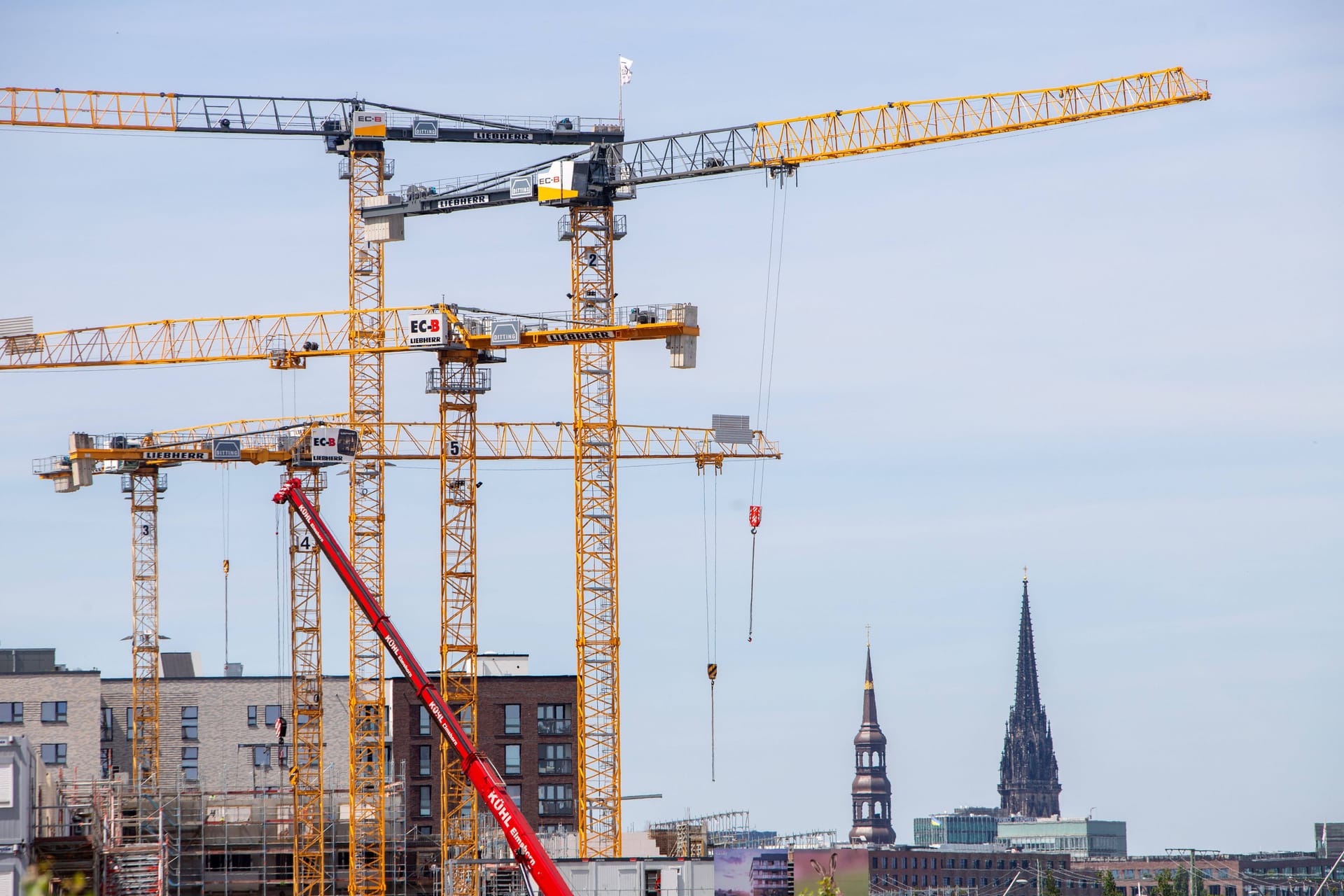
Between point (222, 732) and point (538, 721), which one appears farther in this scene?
point (222, 732)

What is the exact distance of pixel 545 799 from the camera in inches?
5320

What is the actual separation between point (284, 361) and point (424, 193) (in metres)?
14.3

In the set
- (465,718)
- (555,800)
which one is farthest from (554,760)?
(465,718)

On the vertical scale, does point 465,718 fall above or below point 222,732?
above

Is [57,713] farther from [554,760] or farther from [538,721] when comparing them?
[554,760]

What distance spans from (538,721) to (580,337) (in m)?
43.5

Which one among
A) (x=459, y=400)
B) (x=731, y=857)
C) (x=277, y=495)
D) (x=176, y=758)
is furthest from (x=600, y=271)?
(x=176, y=758)

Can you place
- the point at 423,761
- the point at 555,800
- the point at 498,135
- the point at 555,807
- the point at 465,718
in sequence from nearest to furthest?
the point at 465,718 < the point at 498,135 < the point at 555,807 < the point at 555,800 < the point at 423,761

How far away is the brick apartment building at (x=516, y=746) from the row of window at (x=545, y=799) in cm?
5

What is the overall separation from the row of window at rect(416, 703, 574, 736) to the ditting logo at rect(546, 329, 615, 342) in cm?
4285

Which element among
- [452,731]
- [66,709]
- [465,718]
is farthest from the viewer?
[66,709]

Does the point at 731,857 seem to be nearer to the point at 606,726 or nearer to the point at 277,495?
the point at 606,726

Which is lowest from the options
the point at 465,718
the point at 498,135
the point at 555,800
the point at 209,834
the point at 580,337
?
the point at 209,834

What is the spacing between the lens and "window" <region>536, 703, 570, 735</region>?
13638 centimetres
